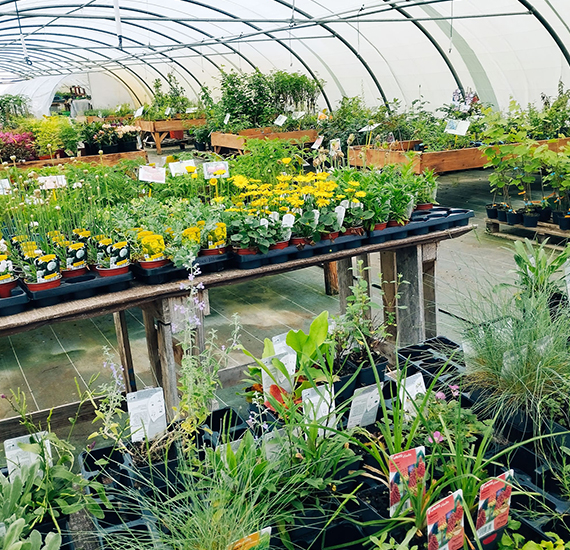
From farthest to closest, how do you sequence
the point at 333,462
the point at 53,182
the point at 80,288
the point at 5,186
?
1. the point at 5,186
2. the point at 53,182
3. the point at 80,288
4. the point at 333,462

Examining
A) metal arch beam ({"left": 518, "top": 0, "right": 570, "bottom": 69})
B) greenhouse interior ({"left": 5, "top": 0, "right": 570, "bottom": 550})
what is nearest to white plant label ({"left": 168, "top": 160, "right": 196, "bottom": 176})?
greenhouse interior ({"left": 5, "top": 0, "right": 570, "bottom": 550})

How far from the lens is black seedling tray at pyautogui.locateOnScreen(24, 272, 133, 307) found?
2.32m

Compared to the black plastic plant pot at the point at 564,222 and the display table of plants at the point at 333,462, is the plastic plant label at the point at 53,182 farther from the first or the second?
the black plastic plant pot at the point at 564,222

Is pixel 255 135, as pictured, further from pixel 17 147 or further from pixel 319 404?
pixel 319 404

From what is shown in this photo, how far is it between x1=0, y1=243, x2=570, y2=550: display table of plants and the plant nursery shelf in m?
3.90

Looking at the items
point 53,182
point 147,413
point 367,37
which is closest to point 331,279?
point 53,182

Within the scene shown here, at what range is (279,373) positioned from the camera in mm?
1821

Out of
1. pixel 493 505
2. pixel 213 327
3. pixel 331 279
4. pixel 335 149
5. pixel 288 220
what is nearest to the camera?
Result: pixel 493 505

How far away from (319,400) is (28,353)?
→ 3175mm

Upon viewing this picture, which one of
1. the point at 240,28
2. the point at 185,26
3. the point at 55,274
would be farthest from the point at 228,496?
the point at 185,26

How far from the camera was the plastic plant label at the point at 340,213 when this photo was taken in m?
2.85

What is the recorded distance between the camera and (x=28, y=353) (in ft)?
13.7

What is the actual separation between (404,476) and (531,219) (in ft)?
17.0

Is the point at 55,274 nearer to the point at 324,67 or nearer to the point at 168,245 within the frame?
the point at 168,245
